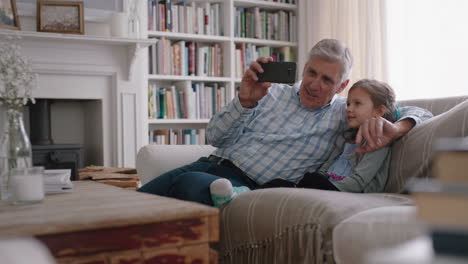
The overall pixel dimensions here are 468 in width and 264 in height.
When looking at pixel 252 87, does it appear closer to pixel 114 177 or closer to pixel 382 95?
pixel 382 95

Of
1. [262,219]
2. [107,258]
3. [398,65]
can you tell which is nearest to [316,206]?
[262,219]

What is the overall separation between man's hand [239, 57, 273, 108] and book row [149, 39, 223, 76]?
6.58ft

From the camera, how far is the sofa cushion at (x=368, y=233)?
42.6 inches

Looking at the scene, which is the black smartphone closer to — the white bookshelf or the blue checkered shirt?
the blue checkered shirt

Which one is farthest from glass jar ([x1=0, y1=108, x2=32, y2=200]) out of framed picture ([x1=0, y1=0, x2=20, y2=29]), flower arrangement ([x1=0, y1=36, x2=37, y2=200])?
framed picture ([x1=0, y1=0, x2=20, y2=29])

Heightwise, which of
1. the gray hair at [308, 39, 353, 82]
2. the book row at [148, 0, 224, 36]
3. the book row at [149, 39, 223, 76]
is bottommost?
the gray hair at [308, 39, 353, 82]

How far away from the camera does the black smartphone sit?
1.82 meters

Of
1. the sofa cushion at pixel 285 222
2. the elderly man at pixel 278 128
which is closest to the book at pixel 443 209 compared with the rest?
the sofa cushion at pixel 285 222

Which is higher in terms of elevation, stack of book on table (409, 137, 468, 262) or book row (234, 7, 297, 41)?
book row (234, 7, 297, 41)

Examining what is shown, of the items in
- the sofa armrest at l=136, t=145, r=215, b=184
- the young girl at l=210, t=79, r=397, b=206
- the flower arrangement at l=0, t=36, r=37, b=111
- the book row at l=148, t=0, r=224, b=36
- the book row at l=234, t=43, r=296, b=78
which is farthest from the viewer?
the book row at l=234, t=43, r=296, b=78

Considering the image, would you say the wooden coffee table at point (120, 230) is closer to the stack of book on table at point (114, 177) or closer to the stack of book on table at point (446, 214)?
the stack of book on table at point (446, 214)

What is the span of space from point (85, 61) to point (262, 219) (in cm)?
242

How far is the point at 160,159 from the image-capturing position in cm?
201

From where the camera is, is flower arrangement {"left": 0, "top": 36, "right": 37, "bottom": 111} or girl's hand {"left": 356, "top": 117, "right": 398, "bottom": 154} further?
girl's hand {"left": 356, "top": 117, "right": 398, "bottom": 154}
